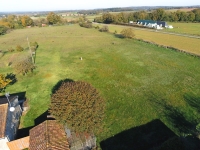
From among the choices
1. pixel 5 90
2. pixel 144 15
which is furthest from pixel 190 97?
pixel 144 15

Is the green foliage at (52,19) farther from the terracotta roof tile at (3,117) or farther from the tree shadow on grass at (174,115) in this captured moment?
the terracotta roof tile at (3,117)

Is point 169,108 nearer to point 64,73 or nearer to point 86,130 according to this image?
point 86,130

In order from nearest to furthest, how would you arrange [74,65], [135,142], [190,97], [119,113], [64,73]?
[135,142] < [119,113] < [190,97] < [64,73] < [74,65]

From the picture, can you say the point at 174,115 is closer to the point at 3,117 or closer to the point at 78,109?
the point at 78,109

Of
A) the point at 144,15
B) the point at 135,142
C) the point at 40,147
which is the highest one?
the point at 144,15

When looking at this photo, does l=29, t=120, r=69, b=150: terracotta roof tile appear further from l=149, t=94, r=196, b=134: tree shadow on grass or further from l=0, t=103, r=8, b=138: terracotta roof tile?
l=149, t=94, r=196, b=134: tree shadow on grass

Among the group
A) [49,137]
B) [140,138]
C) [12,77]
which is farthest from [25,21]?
[140,138]

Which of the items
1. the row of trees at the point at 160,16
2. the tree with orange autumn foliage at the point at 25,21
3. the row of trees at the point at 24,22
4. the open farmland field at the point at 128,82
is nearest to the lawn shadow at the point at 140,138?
the open farmland field at the point at 128,82
